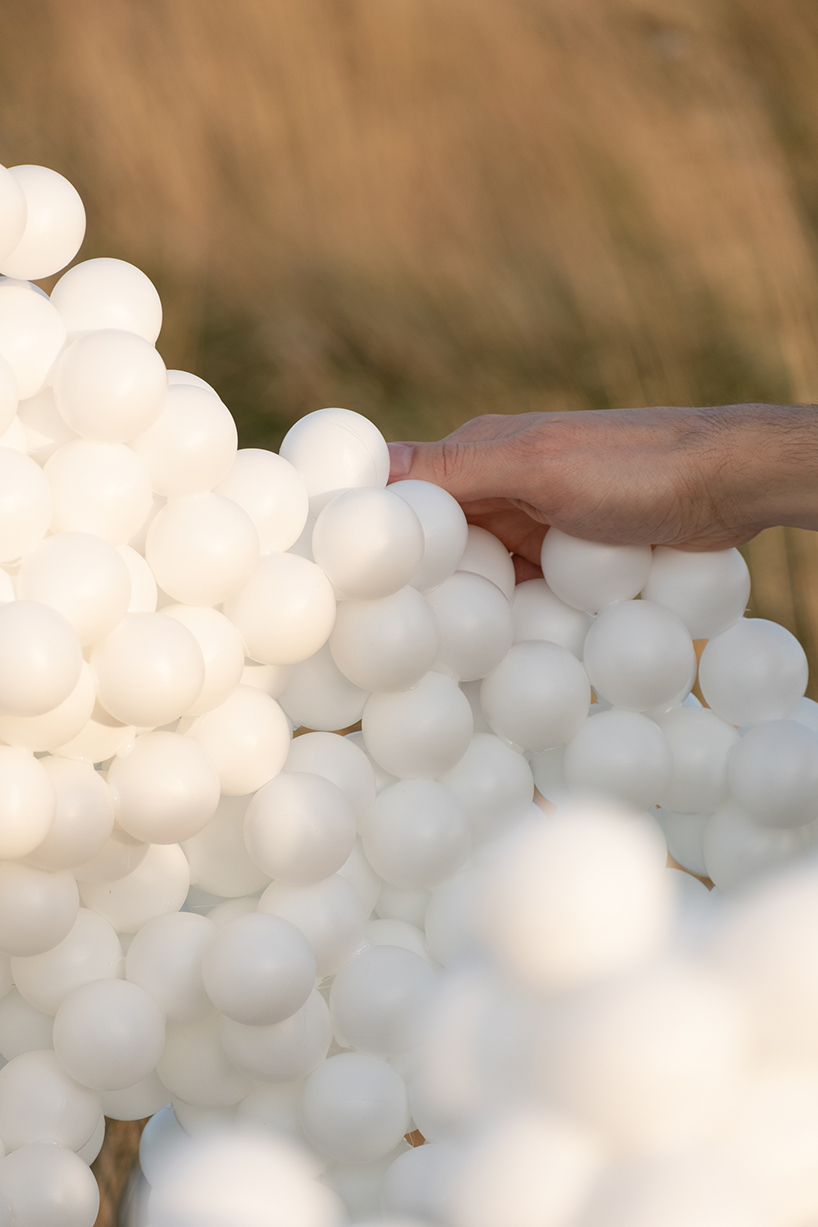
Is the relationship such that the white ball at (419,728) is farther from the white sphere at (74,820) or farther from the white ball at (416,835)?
the white sphere at (74,820)

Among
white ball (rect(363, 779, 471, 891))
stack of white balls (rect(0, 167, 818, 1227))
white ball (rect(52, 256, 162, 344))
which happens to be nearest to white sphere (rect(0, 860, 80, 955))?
stack of white balls (rect(0, 167, 818, 1227))

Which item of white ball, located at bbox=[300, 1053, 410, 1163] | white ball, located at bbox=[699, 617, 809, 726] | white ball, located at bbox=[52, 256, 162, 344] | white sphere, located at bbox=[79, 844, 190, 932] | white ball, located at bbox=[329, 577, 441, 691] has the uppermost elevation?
white ball, located at bbox=[52, 256, 162, 344]

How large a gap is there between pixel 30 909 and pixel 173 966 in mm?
96

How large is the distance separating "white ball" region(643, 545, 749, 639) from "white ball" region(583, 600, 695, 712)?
26mm

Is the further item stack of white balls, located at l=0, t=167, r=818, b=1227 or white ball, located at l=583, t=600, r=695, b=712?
white ball, located at l=583, t=600, r=695, b=712

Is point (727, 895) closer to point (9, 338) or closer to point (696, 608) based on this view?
point (696, 608)

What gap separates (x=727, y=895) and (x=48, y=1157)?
482 millimetres

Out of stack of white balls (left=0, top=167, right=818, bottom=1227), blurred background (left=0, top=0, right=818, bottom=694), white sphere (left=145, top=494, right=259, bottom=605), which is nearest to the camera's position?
stack of white balls (left=0, top=167, right=818, bottom=1227)

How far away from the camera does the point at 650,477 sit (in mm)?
832

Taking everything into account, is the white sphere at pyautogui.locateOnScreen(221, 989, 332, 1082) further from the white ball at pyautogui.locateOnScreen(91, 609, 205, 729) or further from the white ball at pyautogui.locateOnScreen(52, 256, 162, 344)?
the white ball at pyautogui.locateOnScreen(52, 256, 162, 344)

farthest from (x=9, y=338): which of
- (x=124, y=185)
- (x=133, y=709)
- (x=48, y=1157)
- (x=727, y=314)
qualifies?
(x=727, y=314)

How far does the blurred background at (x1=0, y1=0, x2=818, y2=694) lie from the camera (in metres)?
1.33

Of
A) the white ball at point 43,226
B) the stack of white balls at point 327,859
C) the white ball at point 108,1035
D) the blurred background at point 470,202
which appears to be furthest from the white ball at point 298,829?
the blurred background at point 470,202

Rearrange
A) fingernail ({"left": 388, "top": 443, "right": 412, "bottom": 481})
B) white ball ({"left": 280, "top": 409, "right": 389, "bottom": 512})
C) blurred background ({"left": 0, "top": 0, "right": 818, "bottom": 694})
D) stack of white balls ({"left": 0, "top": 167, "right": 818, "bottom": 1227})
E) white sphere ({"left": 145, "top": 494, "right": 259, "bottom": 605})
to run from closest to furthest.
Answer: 1. stack of white balls ({"left": 0, "top": 167, "right": 818, "bottom": 1227})
2. white sphere ({"left": 145, "top": 494, "right": 259, "bottom": 605})
3. white ball ({"left": 280, "top": 409, "right": 389, "bottom": 512})
4. fingernail ({"left": 388, "top": 443, "right": 412, "bottom": 481})
5. blurred background ({"left": 0, "top": 0, "right": 818, "bottom": 694})
